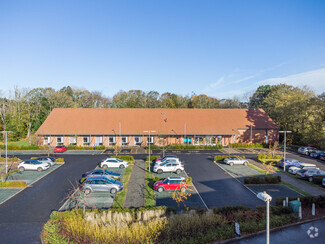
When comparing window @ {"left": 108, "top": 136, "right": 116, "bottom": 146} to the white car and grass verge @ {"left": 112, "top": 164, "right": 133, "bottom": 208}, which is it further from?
grass verge @ {"left": 112, "top": 164, "right": 133, "bottom": 208}

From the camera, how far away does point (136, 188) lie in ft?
67.7

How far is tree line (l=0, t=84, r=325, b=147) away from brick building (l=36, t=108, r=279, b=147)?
215 inches

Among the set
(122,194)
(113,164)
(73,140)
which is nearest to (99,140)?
(73,140)

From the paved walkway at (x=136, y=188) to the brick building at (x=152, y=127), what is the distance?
14099 millimetres

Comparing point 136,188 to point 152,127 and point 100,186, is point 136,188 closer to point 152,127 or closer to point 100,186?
point 100,186

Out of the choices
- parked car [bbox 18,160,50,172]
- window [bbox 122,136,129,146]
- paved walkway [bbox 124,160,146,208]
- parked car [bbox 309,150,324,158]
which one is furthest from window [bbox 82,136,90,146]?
parked car [bbox 309,150,324,158]

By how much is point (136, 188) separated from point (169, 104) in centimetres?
4739

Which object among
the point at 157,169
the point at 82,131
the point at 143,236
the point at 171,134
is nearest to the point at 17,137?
the point at 82,131

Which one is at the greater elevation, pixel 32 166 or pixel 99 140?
pixel 99 140

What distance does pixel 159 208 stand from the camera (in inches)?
589

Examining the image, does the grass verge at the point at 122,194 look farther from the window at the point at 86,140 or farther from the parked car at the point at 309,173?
the parked car at the point at 309,173

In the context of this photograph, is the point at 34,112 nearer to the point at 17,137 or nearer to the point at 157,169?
the point at 17,137

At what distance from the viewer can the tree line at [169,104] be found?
40750 mm

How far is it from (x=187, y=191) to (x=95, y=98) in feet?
191
